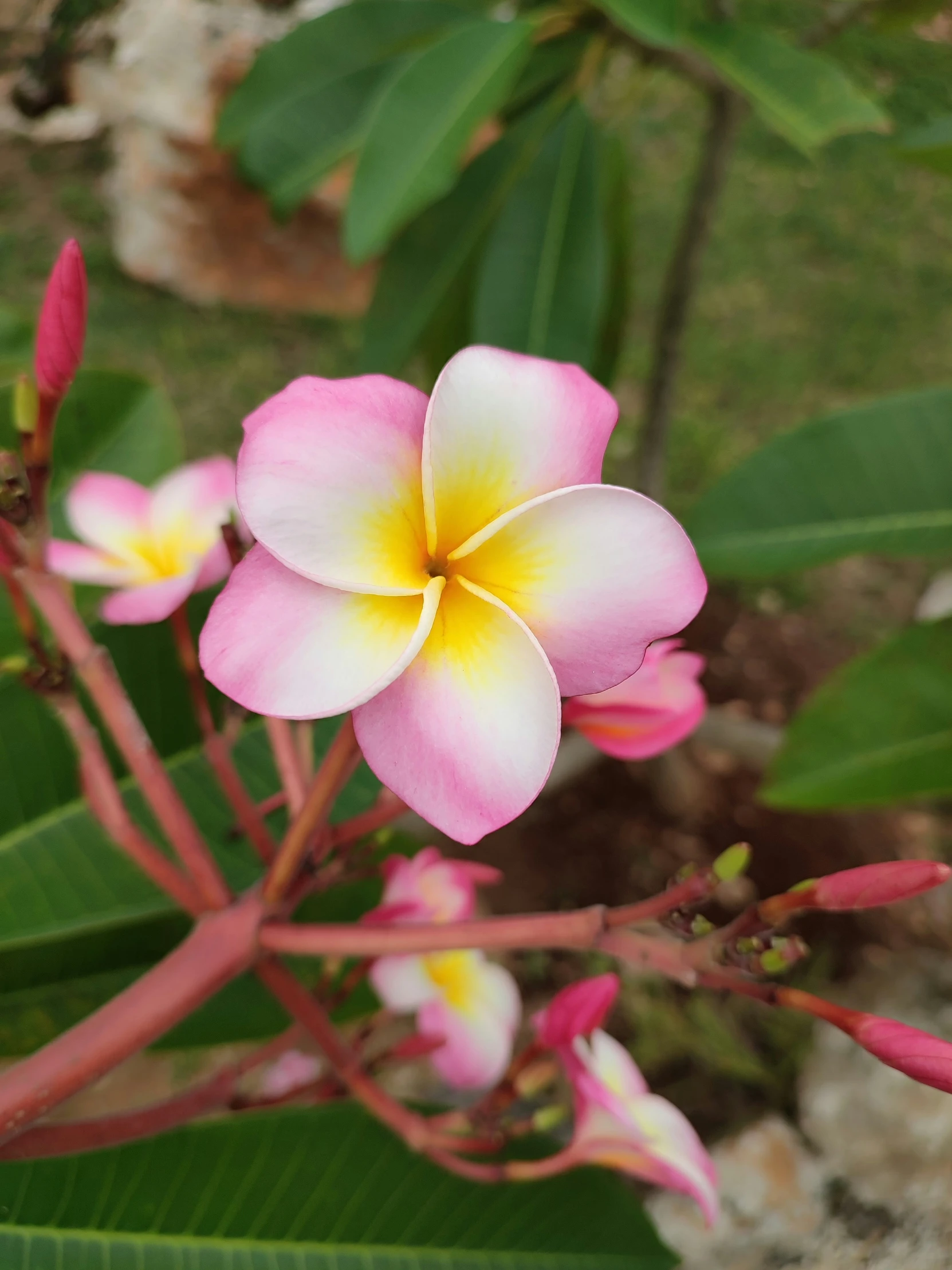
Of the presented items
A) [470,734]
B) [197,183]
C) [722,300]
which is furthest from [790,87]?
[197,183]

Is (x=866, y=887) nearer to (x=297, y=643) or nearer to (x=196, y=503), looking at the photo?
(x=297, y=643)

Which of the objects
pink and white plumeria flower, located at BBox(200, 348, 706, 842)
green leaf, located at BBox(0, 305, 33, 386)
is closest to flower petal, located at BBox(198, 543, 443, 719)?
pink and white plumeria flower, located at BBox(200, 348, 706, 842)

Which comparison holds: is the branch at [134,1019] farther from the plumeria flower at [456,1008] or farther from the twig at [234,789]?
the plumeria flower at [456,1008]

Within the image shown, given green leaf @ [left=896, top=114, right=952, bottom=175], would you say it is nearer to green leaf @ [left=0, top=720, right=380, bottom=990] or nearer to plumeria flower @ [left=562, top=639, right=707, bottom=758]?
plumeria flower @ [left=562, top=639, right=707, bottom=758]

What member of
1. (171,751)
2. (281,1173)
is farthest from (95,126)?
(281,1173)

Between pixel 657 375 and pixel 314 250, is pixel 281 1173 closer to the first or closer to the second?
pixel 657 375
